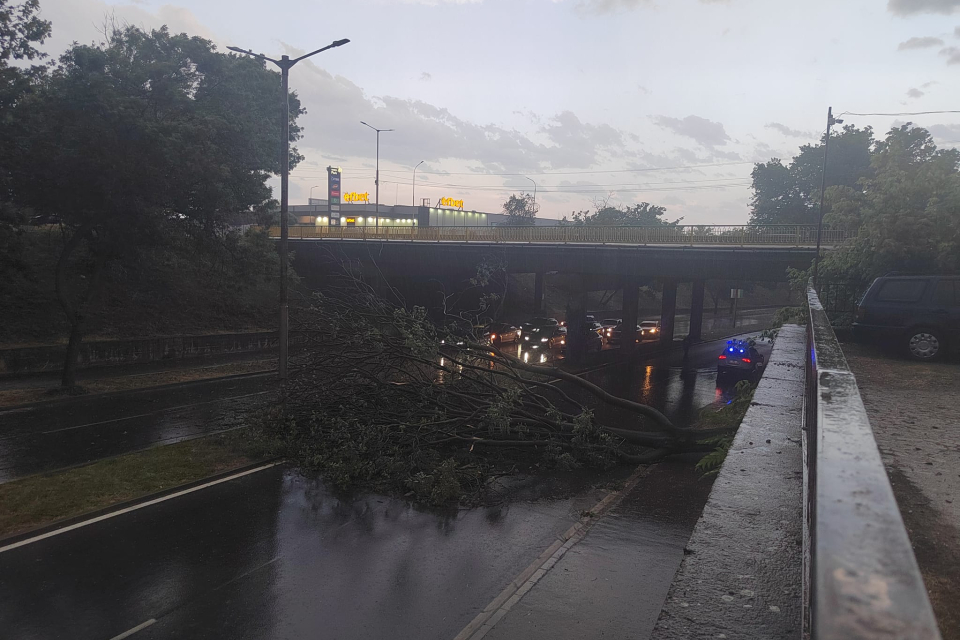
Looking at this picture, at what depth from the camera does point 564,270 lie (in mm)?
35750

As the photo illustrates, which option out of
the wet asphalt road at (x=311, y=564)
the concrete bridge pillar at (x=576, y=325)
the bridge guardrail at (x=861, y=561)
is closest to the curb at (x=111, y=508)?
the wet asphalt road at (x=311, y=564)

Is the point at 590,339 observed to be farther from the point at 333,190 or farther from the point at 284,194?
the point at 333,190

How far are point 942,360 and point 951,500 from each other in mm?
9717

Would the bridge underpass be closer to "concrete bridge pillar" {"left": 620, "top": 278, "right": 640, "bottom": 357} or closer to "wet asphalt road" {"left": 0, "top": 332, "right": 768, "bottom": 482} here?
"concrete bridge pillar" {"left": 620, "top": 278, "right": 640, "bottom": 357}

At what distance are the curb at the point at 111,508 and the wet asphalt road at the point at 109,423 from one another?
10.7 feet

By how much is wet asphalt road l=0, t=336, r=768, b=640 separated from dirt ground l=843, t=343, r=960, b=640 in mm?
3147

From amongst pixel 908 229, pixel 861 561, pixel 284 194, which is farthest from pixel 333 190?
pixel 861 561

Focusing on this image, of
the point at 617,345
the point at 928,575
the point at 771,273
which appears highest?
the point at 771,273

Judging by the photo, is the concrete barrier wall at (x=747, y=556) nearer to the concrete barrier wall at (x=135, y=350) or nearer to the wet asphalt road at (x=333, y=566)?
the wet asphalt road at (x=333, y=566)

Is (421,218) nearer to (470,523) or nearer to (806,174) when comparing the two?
(806,174)

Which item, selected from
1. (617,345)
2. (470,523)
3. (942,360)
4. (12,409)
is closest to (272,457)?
(470,523)

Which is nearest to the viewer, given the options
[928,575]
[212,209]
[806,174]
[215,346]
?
[928,575]

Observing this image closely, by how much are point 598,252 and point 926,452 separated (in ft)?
89.6

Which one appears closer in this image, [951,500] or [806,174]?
[951,500]
